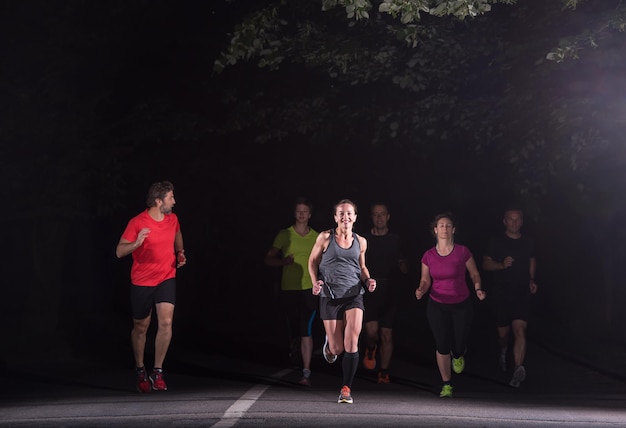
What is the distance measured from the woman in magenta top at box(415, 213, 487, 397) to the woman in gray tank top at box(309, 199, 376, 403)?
1090 mm

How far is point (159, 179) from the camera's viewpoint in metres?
22.2

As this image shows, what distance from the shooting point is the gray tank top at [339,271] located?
1131 centimetres

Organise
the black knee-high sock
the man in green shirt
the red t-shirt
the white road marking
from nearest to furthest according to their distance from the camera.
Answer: the white road marking, the black knee-high sock, the red t-shirt, the man in green shirt

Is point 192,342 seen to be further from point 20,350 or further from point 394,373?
point 394,373

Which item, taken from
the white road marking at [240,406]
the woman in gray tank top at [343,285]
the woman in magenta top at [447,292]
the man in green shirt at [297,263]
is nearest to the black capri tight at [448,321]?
the woman in magenta top at [447,292]

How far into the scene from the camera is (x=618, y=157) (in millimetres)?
16406

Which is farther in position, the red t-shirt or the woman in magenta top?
the woman in magenta top

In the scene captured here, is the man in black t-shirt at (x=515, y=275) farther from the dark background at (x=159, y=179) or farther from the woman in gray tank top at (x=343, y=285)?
the dark background at (x=159, y=179)

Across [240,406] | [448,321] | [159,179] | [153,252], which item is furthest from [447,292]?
[159,179]

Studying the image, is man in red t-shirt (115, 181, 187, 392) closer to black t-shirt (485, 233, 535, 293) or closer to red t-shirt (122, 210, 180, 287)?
red t-shirt (122, 210, 180, 287)

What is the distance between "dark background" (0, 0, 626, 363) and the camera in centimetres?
1794

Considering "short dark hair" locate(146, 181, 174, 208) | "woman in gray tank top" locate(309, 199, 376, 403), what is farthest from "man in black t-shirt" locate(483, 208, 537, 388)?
"short dark hair" locate(146, 181, 174, 208)

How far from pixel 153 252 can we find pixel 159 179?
10504mm

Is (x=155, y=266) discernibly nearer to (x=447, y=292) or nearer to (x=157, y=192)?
(x=157, y=192)
